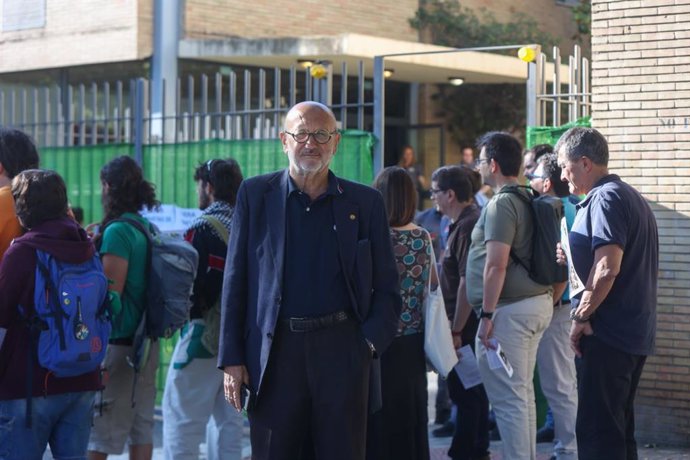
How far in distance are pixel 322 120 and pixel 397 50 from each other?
1069 centimetres

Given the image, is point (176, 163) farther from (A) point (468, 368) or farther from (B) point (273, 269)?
(B) point (273, 269)

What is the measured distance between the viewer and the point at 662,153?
27.0 ft

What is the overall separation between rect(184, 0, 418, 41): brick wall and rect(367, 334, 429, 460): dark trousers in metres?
10.2

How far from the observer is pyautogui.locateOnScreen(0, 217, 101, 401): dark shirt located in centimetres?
536

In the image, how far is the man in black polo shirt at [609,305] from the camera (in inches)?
224

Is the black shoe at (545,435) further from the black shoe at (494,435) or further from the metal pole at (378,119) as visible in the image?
the metal pole at (378,119)

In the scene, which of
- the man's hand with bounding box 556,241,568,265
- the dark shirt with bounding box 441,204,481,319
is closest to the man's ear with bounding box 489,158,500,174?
the dark shirt with bounding box 441,204,481,319

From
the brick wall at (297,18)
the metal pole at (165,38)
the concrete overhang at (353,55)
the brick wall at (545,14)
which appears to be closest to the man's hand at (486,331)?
the concrete overhang at (353,55)

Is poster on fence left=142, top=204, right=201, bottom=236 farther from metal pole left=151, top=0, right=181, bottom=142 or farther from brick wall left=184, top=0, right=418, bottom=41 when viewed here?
brick wall left=184, top=0, right=418, bottom=41

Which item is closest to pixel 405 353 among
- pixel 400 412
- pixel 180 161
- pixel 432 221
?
pixel 400 412

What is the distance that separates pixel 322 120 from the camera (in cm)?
496

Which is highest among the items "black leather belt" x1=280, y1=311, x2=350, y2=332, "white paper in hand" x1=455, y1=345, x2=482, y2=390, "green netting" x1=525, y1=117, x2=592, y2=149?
"green netting" x1=525, y1=117, x2=592, y2=149

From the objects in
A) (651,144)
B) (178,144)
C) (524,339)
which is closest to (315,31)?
(178,144)

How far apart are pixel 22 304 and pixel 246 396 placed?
1256 millimetres
